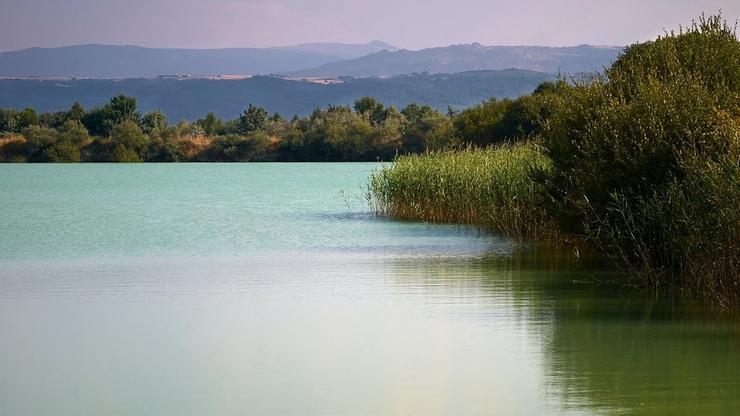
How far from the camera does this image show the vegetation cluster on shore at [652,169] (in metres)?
13.0

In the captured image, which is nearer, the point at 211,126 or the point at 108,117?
the point at 108,117

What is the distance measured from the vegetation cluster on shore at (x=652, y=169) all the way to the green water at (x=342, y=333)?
24.3 inches

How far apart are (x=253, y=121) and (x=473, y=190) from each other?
70.6m

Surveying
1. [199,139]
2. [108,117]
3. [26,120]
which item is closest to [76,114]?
[26,120]

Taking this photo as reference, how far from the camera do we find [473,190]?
80.8ft

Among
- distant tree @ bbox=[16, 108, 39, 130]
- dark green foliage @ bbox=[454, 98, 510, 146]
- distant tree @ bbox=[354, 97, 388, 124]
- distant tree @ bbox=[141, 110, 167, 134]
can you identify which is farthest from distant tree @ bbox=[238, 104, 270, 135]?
dark green foliage @ bbox=[454, 98, 510, 146]

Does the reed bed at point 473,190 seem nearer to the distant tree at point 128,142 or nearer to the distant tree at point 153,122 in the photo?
the distant tree at point 128,142

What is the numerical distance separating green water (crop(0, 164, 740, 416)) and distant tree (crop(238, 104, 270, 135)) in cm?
6839

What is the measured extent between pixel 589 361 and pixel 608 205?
599 centimetres

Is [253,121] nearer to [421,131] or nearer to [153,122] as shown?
[153,122]

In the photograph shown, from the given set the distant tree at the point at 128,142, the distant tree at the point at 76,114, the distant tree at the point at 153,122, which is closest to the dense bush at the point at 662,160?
the distant tree at the point at 128,142

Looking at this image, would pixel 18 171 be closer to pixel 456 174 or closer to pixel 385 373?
pixel 456 174

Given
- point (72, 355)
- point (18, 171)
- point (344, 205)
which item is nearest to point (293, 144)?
point (18, 171)

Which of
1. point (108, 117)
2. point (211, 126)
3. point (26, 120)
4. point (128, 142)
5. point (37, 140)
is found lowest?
point (128, 142)
